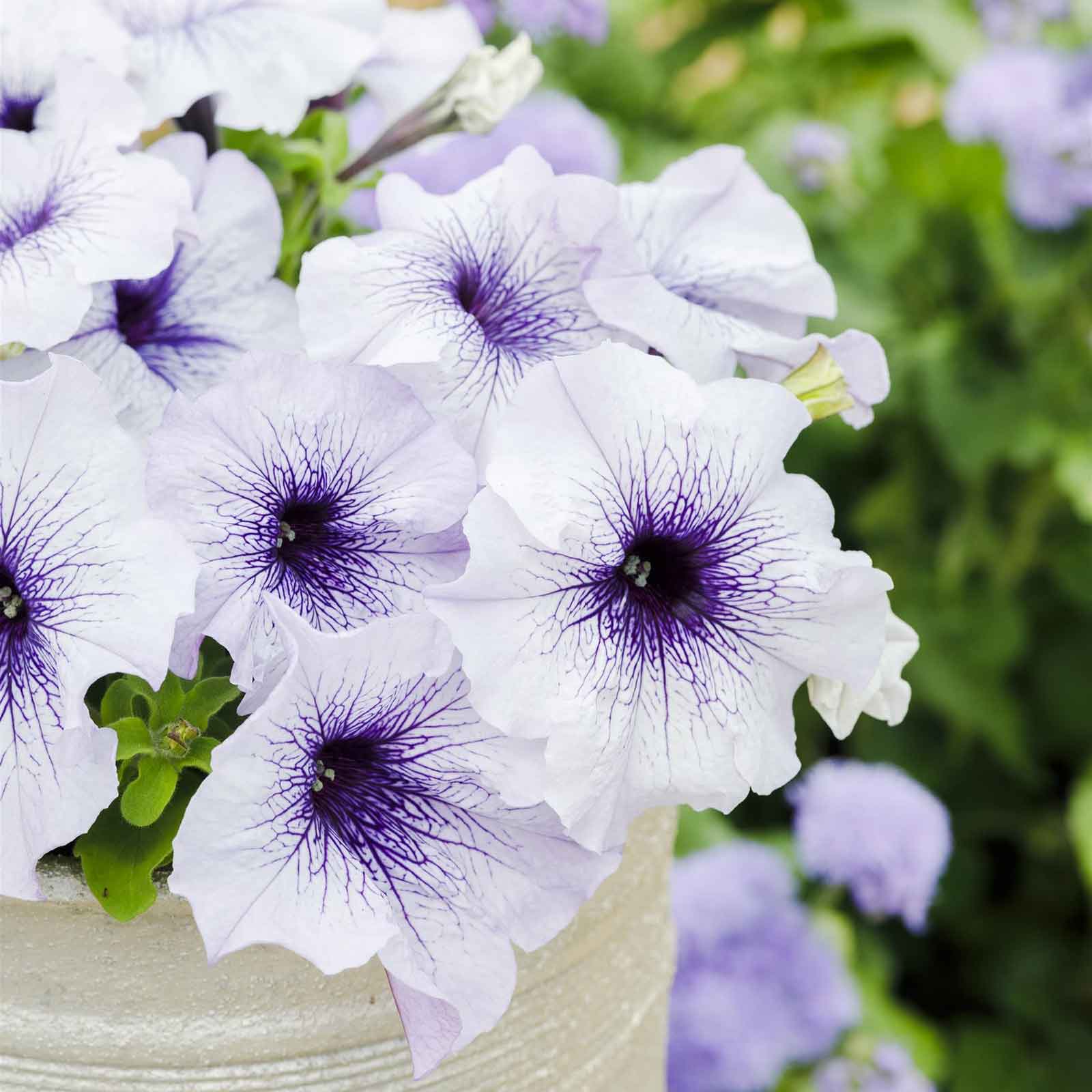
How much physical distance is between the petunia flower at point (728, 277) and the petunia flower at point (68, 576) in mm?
127

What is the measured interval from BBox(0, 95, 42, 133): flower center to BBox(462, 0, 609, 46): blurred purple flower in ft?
2.01

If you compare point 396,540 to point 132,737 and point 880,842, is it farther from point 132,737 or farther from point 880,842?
point 880,842

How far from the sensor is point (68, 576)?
0.28m

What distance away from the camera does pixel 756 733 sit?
1.00ft

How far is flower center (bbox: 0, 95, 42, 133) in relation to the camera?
37cm

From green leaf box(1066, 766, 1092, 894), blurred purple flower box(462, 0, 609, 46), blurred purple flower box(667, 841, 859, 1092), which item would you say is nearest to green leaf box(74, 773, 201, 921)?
blurred purple flower box(667, 841, 859, 1092)

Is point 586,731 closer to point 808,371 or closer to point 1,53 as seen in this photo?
point 808,371

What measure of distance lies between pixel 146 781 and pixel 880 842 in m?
0.51

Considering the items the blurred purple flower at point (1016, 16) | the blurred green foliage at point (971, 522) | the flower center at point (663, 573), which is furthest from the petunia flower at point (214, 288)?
the blurred purple flower at point (1016, 16)

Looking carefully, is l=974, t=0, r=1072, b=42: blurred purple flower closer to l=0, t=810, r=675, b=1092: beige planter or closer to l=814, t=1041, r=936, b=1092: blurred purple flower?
l=814, t=1041, r=936, b=1092: blurred purple flower

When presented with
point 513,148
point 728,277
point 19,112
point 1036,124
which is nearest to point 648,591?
point 728,277

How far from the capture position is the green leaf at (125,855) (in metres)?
0.31

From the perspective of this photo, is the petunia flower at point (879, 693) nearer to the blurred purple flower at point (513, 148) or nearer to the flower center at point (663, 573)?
the flower center at point (663, 573)

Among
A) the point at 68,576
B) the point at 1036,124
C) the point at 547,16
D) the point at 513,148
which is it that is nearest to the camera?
the point at 68,576
